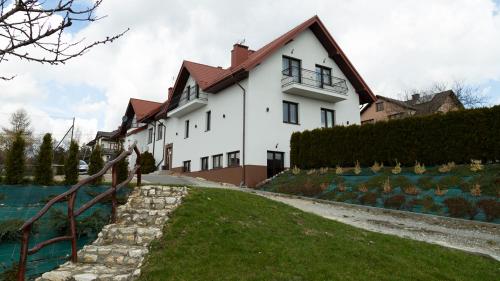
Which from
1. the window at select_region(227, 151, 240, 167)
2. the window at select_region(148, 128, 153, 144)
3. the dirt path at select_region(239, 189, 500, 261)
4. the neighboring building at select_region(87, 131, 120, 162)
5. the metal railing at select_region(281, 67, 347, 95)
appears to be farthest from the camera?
the window at select_region(148, 128, 153, 144)

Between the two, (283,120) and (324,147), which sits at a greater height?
(283,120)

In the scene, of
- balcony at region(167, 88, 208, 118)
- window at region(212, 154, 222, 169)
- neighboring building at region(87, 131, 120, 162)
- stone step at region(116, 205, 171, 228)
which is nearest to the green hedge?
window at region(212, 154, 222, 169)

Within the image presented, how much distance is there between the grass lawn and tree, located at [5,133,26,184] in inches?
209

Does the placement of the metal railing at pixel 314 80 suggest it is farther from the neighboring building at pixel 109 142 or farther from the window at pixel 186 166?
the neighboring building at pixel 109 142

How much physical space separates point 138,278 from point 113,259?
99cm

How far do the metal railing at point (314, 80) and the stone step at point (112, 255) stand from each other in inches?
683

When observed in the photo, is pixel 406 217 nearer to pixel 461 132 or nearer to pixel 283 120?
pixel 461 132

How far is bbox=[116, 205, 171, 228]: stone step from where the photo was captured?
7.78m

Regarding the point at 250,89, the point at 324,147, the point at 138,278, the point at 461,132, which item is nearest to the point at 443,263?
the point at 138,278

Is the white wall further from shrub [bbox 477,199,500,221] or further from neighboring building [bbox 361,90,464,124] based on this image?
neighboring building [bbox 361,90,464,124]

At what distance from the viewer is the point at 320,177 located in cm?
1827

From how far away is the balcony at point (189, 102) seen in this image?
26.2 m

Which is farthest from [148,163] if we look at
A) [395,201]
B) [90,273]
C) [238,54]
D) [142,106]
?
[90,273]

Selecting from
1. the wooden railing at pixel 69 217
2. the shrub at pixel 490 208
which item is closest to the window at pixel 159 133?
the wooden railing at pixel 69 217
